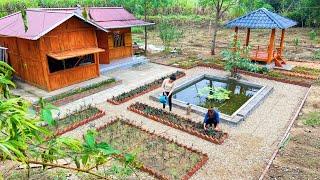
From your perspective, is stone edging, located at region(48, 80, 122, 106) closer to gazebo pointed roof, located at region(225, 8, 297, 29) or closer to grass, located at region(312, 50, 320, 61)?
gazebo pointed roof, located at region(225, 8, 297, 29)

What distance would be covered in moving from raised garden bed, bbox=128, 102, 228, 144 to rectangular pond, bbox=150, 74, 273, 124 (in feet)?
3.17

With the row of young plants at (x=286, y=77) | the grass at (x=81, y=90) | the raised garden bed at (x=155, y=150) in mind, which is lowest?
the raised garden bed at (x=155, y=150)

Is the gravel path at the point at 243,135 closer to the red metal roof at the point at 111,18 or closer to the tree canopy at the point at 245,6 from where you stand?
the red metal roof at the point at 111,18

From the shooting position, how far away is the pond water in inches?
474

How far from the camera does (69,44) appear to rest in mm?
13391

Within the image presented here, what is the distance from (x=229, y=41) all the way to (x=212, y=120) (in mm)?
17429

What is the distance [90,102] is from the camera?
1203 centimetres

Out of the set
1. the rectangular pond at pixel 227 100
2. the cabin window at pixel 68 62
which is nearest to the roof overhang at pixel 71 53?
the cabin window at pixel 68 62

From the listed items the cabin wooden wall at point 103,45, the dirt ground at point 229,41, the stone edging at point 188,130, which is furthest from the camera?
the dirt ground at point 229,41

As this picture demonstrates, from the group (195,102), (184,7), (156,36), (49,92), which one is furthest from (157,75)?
(184,7)

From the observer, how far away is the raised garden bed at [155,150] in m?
7.37

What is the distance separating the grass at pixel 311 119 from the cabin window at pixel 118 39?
37.4 feet

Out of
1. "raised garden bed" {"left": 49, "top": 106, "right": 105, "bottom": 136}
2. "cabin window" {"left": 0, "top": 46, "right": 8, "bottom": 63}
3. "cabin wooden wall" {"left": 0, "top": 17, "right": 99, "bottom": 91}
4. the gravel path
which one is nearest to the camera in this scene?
the gravel path

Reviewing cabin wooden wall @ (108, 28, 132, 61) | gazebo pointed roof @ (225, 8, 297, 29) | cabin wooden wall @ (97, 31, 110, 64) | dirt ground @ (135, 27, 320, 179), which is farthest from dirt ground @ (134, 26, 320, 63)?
cabin wooden wall @ (97, 31, 110, 64)
